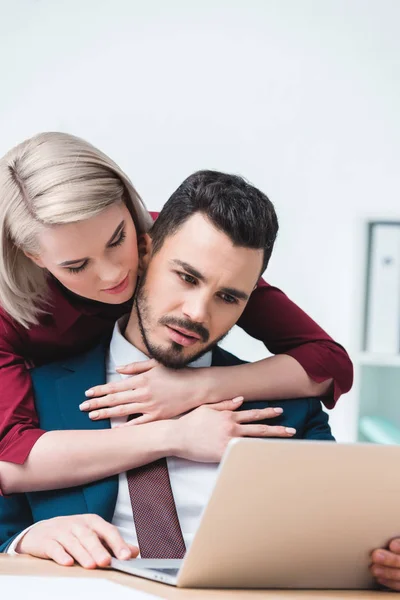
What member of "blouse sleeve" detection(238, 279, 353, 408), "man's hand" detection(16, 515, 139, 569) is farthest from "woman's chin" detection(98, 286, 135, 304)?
"man's hand" detection(16, 515, 139, 569)

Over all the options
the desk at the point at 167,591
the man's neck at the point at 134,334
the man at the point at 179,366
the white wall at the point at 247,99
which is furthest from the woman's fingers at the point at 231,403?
the white wall at the point at 247,99

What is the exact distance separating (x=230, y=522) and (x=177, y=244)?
844 millimetres

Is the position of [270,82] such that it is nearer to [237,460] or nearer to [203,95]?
[203,95]

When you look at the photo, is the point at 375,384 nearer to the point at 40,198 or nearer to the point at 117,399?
the point at 117,399

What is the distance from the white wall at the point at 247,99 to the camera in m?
3.70

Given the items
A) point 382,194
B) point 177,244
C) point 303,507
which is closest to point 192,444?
point 177,244

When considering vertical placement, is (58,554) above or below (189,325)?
below

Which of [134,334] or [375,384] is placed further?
[375,384]

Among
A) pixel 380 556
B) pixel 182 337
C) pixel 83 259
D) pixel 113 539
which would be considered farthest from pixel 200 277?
pixel 380 556

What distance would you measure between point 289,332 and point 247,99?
2.01m

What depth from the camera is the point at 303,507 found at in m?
1.06

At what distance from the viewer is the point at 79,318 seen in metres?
1.91

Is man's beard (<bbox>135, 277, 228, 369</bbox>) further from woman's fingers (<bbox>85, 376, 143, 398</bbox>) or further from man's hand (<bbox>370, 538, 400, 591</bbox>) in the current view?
man's hand (<bbox>370, 538, 400, 591</bbox>)

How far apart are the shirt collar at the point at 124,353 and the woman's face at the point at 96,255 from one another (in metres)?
0.14
